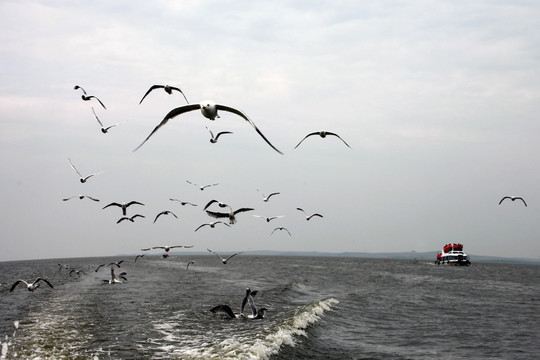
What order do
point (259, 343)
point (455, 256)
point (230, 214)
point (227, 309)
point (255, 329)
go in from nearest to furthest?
point (259, 343) < point (230, 214) < point (255, 329) < point (227, 309) < point (455, 256)

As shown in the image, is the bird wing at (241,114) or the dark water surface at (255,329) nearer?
the bird wing at (241,114)

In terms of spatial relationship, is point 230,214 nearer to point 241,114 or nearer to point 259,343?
point 259,343

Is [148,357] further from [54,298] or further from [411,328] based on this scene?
[54,298]

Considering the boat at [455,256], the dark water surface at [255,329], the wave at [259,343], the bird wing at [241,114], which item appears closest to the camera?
the bird wing at [241,114]

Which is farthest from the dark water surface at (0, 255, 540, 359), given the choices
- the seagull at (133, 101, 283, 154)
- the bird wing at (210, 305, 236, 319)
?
the seagull at (133, 101, 283, 154)

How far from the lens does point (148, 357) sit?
16406 millimetres

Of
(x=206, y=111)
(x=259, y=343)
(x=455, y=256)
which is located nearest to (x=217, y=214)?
(x=259, y=343)

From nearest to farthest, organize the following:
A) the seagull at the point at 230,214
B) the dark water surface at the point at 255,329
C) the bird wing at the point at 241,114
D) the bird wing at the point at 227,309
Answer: the bird wing at the point at 241,114 < the dark water surface at the point at 255,329 < the seagull at the point at 230,214 < the bird wing at the point at 227,309

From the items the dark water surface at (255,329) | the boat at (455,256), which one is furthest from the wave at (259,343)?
the boat at (455,256)

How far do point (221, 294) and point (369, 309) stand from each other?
12.9 metres

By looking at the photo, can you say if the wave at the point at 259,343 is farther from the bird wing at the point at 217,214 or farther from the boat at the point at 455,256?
the boat at the point at 455,256

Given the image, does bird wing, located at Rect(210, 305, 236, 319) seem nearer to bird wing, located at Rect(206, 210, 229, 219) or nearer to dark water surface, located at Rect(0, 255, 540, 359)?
dark water surface, located at Rect(0, 255, 540, 359)

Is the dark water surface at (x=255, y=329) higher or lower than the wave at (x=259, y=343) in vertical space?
lower

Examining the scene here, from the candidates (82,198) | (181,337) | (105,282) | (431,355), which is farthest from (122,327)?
(105,282)
